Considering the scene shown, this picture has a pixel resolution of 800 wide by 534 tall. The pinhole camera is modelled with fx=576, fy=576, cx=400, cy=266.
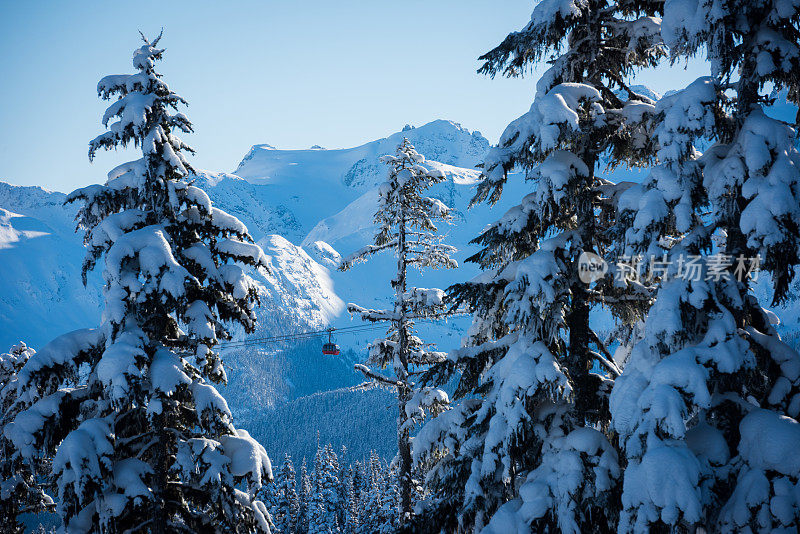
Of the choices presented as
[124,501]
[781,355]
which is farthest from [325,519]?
[781,355]

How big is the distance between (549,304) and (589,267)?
3.74ft

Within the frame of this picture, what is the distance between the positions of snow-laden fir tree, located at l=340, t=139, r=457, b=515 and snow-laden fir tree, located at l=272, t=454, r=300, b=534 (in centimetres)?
3794

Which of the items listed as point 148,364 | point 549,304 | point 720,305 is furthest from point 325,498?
point 720,305

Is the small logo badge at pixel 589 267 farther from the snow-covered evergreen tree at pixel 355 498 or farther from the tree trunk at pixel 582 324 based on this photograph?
the snow-covered evergreen tree at pixel 355 498

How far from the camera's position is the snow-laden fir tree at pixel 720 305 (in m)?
5.64

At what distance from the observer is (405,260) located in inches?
727

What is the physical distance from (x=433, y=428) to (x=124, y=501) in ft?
16.3

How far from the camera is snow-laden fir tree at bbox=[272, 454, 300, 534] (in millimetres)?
52500

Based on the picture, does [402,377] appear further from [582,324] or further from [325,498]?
[325,498]

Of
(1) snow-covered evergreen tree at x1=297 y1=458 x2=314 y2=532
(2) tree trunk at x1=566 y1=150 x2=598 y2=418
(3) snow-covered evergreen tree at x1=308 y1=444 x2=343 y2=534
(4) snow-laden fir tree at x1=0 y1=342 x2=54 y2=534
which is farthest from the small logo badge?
(1) snow-covered evergreen tree at x1=297 y1=458 x2=314 y2=532

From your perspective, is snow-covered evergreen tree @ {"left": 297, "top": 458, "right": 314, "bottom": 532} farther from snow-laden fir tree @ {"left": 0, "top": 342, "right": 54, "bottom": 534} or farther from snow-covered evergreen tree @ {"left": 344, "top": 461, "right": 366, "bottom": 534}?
snow-laden fir tree @ {"left": 0, "top": 342, "right": 54, "bottom": 534}

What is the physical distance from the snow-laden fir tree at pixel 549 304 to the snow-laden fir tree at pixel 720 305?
0.98 metres

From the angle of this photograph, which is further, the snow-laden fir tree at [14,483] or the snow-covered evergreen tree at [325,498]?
the snow-covered evergreen tree at [325,498]

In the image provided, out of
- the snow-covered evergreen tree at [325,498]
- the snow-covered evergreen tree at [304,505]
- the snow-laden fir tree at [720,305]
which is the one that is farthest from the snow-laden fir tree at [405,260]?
the snow-covered evergreen tree at [304,505]
